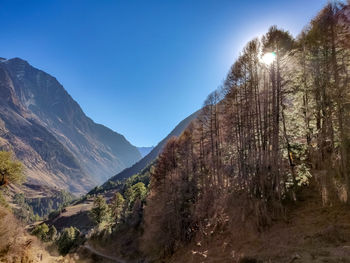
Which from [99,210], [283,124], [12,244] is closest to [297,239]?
[283,124]

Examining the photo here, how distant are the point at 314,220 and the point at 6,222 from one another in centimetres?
1896

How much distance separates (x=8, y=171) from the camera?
28766mm

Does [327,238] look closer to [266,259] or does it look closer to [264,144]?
[266,259]

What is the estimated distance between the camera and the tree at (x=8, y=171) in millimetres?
28609

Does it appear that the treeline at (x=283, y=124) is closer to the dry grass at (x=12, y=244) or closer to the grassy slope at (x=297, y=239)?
the grassy slope at (x=297, y=239)

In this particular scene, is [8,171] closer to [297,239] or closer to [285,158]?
[285,158]

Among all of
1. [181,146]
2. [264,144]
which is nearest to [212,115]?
[181,146]

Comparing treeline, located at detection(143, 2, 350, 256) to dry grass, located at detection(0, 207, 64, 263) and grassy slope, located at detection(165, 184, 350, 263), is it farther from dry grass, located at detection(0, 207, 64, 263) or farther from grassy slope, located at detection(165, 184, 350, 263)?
dry grass, located at detection(0, 207, 64, 263)

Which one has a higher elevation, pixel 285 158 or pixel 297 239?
pixel 285 158

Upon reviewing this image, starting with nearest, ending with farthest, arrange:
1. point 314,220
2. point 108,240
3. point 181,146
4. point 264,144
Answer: point 314,220 < point 264,144 < point 181,146 < point 108,240

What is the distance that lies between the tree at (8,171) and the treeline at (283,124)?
22144 mm

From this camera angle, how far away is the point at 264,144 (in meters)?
18.2

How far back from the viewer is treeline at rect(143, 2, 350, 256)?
14031mm

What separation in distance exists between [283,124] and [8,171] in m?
32.7
